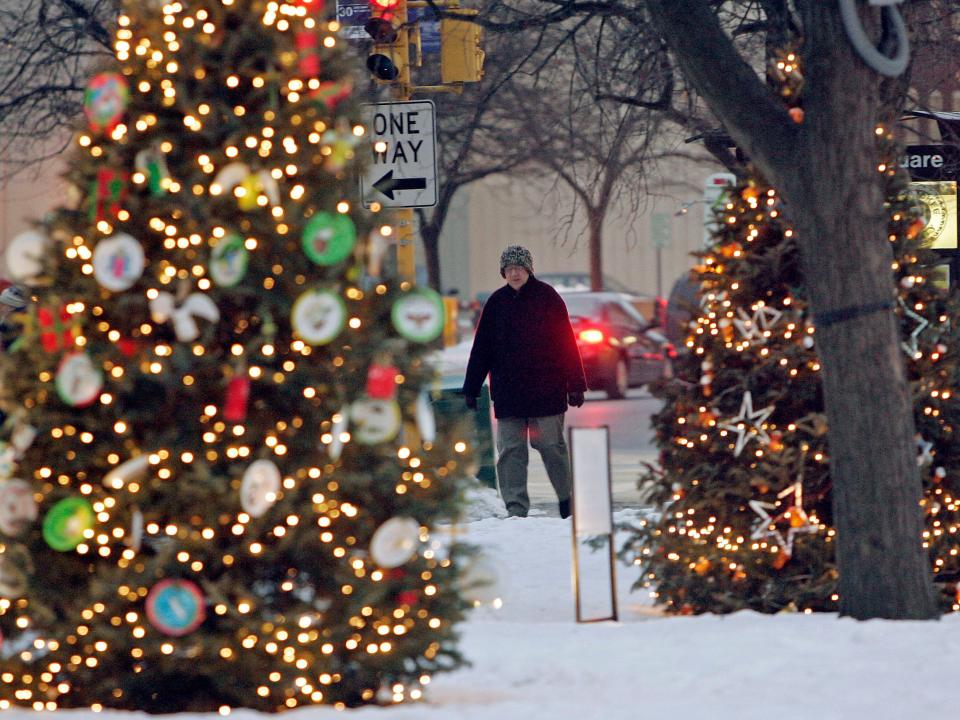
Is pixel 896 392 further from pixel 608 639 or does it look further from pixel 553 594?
pixel 553 594

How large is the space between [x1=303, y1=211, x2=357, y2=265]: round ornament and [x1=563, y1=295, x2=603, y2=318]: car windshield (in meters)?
18.5

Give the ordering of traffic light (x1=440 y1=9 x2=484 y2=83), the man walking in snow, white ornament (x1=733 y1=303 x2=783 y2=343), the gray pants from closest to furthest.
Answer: white ornament (x1=733 y1=303 x2=783 y2=343), the man walking in snow, the gray pants, traffic light (x1=440 y1=9 x2=484 y2=83)

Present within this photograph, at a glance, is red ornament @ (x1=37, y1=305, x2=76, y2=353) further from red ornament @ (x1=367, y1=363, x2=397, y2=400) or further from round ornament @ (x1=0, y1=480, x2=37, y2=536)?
red ornament @ (x1=367, y1=363, x2=397, y2=400)

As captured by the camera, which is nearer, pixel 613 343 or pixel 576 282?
pixel 613 343

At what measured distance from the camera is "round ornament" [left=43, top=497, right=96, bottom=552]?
17.2 ft

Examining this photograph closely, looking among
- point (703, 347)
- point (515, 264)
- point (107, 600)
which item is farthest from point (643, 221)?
point (107, 600)

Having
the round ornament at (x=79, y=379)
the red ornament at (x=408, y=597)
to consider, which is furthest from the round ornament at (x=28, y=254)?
the red ornament at (x=408, y=597)

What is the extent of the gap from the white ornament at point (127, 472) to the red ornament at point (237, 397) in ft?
0.94

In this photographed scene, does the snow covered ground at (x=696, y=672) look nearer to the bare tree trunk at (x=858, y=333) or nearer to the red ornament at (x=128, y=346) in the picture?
the bare tree trunk at (x=858, y=333)

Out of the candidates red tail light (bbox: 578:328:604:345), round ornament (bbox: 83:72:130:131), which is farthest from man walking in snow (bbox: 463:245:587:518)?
red tail light (bbox: 578:328:604:345)

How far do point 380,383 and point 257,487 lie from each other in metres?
0.53

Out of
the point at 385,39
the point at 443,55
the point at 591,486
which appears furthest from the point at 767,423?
the point at 443,55

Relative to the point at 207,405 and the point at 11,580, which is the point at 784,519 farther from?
the point at 11,580

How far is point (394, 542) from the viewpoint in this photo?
5.37 m
